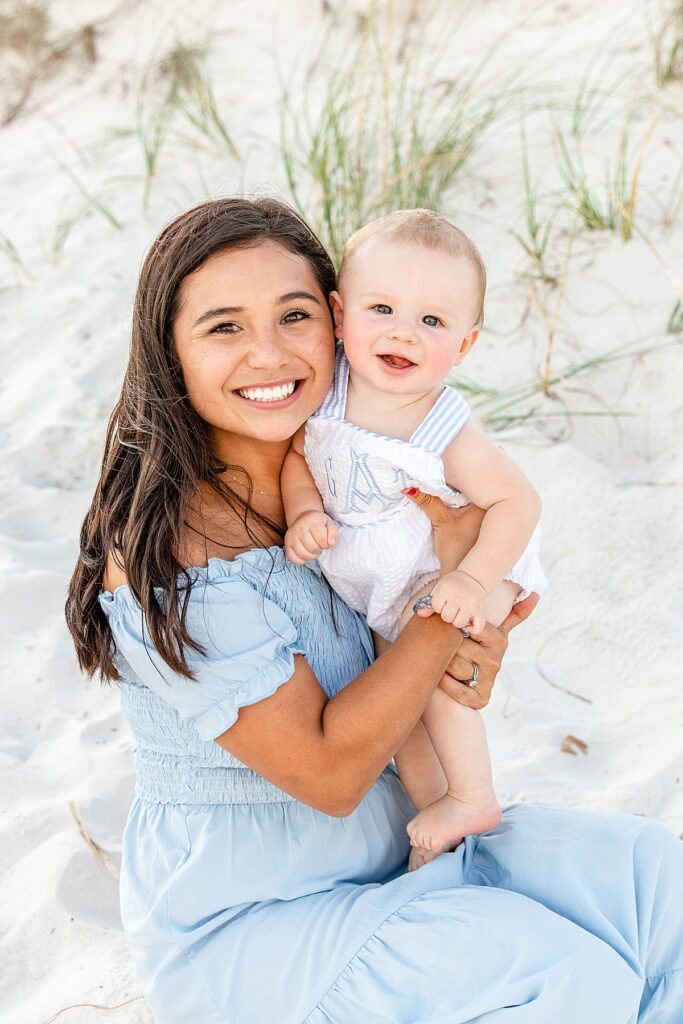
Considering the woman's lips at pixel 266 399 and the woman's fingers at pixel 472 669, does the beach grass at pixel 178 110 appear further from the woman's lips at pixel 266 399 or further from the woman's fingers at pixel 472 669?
the woman's fingers at pixel 472 669

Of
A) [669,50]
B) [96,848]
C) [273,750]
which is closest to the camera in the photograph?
[273,750]

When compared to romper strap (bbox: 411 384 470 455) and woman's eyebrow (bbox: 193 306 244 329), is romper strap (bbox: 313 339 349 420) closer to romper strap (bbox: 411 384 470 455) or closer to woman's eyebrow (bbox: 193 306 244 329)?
romper strap (bbox: 411 384 470 455)

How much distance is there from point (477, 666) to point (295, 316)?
2.31 ft

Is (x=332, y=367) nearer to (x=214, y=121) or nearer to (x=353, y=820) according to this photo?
(x=353, y=820)

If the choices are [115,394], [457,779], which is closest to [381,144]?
[115,394]

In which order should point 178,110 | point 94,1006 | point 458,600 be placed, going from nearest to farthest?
point 458,600 → point 94,1006 → point 178,110

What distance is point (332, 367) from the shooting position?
6.79ft

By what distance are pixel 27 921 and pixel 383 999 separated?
94cm

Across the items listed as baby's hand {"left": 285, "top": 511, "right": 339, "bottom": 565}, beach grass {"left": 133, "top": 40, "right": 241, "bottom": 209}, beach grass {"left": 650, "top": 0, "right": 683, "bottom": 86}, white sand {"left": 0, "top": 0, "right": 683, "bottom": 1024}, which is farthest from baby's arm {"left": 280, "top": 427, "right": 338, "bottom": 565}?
beach grass {"left": 650, "top": 0, "right": 683, "bottom": 86}

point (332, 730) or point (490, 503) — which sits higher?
point (490, 503)

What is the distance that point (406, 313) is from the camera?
197cm

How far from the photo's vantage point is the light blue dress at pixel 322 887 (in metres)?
1.74

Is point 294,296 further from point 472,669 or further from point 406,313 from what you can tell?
point 472,669

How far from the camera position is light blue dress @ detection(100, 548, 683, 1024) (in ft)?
5.72
